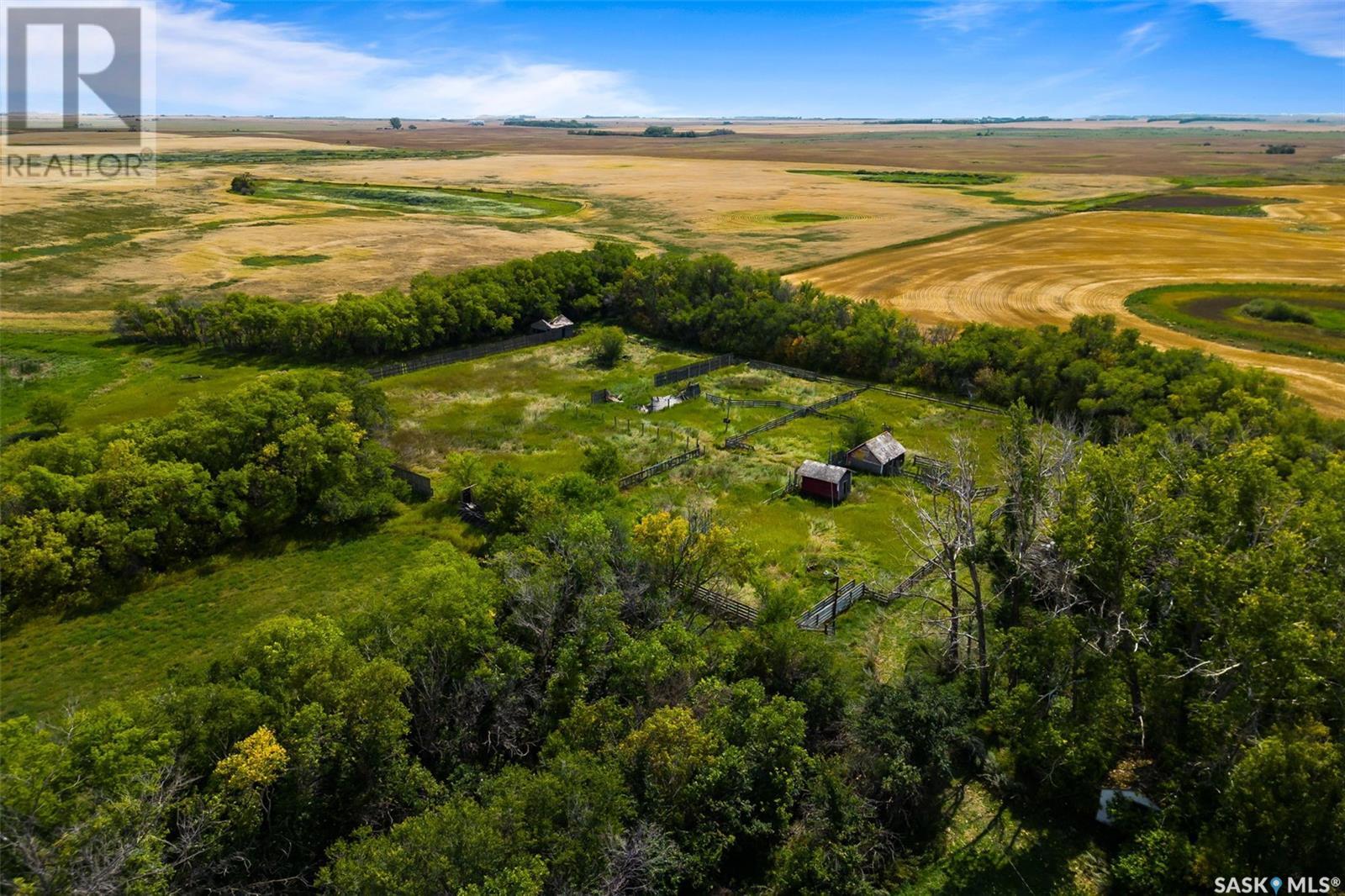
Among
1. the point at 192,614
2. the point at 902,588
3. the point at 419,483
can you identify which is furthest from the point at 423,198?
the point at 902,588

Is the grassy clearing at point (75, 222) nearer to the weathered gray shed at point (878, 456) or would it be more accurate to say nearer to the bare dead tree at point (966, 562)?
the weathered gray shed at point (878, 456)

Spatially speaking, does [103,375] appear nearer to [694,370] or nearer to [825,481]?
[694,370]

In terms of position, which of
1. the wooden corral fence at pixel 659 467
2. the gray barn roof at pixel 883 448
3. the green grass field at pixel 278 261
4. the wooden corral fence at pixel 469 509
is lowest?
the wooden corral fence at pixel 469 509

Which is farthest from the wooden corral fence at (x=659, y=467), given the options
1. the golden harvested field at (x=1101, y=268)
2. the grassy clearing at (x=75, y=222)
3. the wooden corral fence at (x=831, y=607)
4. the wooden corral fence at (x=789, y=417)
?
the grassy clearing at (x=75, y=222)

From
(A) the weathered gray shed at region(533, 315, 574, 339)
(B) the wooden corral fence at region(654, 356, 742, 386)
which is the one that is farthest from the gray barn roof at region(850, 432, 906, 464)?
(A) the weathered gray shed at region(533, 315, 574, 339)

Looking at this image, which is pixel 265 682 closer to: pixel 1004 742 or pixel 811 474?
pixel 1004 742

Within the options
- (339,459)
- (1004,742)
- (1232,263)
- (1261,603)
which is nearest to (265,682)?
(339,459)
